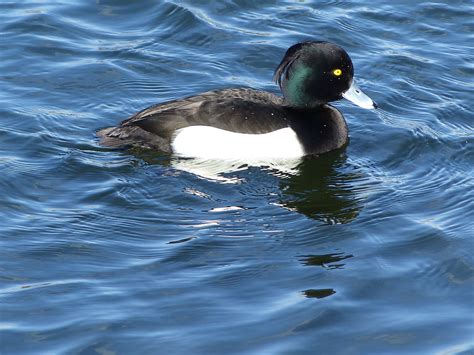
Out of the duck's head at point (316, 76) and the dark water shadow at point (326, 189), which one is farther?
the duck's head at point (316, 76)

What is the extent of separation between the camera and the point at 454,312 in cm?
726

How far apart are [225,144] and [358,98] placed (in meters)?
1.40

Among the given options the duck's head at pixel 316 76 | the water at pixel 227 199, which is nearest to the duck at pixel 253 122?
the duck's head at pixel 316 76

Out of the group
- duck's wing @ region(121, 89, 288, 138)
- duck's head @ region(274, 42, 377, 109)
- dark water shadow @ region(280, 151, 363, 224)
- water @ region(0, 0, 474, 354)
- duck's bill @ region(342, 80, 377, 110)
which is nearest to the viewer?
water @ region(0, 0, 474, 354)

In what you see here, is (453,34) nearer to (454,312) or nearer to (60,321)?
(454,312)

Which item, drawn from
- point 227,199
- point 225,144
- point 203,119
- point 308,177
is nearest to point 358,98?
point 308,177

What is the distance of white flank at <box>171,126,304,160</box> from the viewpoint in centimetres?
990

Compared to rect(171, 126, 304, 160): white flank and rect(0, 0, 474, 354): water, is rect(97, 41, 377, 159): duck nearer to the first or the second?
rect(171, 126, 304, 160): white flank

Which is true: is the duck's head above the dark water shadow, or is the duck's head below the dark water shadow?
above

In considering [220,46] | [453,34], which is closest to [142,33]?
[220,46]

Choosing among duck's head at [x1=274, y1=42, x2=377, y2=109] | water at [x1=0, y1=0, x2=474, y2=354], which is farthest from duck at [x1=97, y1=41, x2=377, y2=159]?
water at [x1=0, y1=0, x2=474, y2=354]

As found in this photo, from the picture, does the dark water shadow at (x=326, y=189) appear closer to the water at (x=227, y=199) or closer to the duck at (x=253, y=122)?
the water at (x=227, y=199)

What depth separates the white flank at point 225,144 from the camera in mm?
9898

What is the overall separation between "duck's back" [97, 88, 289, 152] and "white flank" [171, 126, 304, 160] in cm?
4
